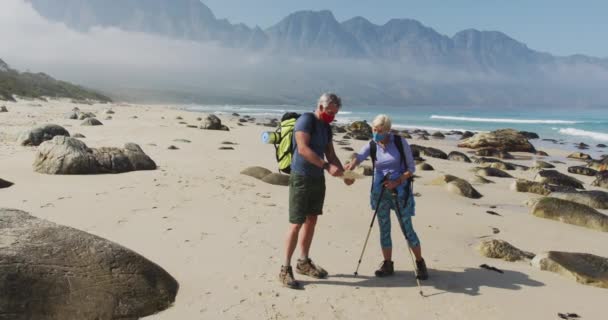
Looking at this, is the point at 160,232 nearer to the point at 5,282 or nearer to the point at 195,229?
the point at 195,229

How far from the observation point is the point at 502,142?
26578 millimetres

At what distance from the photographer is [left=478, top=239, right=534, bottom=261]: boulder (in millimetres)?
6297

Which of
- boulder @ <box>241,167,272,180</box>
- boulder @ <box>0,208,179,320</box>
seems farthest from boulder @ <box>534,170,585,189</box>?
boulder @ <box>0,208,179,320</box>

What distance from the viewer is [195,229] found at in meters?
6.73

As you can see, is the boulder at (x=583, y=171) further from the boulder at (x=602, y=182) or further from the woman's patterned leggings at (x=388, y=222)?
the woman's patterned leggings at (x=388, y=222)

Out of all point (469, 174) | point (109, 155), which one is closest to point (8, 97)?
point (109, 155)

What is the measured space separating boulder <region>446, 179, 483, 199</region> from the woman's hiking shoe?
6.02m

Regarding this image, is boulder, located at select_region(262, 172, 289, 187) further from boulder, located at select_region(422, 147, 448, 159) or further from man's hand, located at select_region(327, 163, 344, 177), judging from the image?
boulder, located at select_region(422, 147, 448, 159)

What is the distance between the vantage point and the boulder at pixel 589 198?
1003 centimetres

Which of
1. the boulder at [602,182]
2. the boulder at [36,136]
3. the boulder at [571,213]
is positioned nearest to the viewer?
the boulder at [571,213]

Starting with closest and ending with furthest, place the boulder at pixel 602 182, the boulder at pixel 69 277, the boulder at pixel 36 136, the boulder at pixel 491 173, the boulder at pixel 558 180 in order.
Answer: the boulder at pixel 69 277
the boulder at pixel 558 180
the boulder at pixel 36 136
the boulder at pixel 602 182
the boulder at pixel 491 173

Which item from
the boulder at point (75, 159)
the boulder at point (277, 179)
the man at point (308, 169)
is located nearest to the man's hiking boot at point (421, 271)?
the man at point (308, 169)

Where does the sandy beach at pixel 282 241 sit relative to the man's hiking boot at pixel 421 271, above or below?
below

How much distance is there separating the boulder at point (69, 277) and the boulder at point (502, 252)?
14.0 feet
